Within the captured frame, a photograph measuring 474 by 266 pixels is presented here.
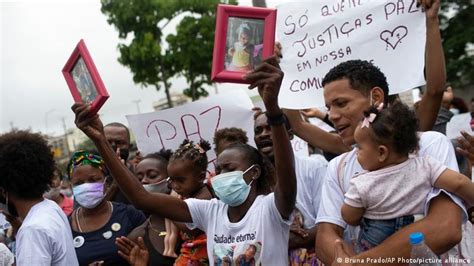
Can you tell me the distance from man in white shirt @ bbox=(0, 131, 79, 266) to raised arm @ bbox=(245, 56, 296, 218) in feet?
3.77

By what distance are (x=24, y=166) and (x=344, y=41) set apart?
7.67 ft

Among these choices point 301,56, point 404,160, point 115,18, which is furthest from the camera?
point 115,18

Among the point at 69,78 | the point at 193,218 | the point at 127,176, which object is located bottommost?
the point at 193,218

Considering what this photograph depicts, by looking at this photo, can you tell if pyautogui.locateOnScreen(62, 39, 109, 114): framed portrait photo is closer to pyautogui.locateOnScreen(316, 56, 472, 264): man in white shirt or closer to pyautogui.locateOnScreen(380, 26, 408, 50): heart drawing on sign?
pyautogui.locateOnScreen(316, 56, 472, 264): man in white shirt

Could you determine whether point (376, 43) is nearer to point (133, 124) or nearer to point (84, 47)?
point (84, 47)

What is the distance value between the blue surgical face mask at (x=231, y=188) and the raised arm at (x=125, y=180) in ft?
0.84

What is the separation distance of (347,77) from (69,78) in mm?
1558

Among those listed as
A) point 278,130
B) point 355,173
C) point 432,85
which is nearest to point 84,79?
point 278,130

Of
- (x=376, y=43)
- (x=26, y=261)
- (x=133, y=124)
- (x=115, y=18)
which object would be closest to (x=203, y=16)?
(x=115, y=18)

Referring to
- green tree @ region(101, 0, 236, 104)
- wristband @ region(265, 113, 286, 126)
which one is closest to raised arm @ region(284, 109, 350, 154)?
wristband @ region(265, 113, 286, 126)

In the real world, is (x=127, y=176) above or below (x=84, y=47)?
below

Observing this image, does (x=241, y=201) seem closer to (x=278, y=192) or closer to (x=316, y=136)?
(x=278, y=192)

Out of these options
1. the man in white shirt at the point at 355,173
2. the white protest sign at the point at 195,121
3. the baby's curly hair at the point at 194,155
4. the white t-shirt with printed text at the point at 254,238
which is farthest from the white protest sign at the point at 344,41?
the white t-shirt with printed text at the point at 254,238

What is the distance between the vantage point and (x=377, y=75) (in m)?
2.63
